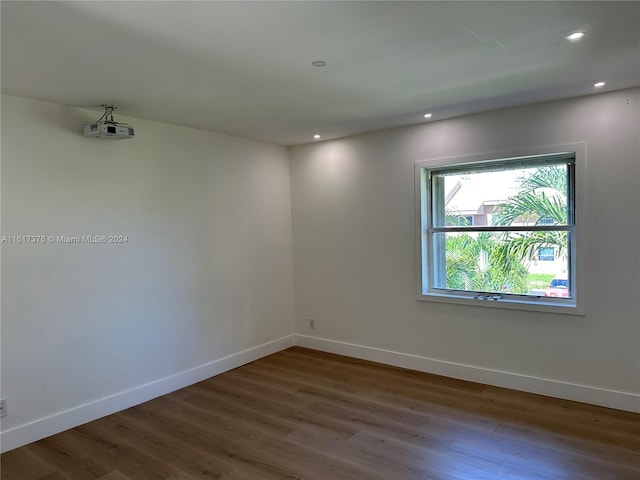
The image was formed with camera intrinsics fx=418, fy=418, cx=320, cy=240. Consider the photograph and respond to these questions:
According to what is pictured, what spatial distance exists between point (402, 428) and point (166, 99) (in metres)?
3.12

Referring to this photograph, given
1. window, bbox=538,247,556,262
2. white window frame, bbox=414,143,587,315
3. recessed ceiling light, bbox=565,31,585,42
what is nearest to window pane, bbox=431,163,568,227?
white window frame, bbox=414,143,587,315

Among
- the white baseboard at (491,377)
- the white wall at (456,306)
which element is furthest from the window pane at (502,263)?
the white baseboard at (491,377)

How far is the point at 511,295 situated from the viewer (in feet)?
13.0

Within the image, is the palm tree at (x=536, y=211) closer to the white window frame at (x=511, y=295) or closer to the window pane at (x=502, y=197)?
the window pane at (x=502, y=197)

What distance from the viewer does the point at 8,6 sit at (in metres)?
1.85

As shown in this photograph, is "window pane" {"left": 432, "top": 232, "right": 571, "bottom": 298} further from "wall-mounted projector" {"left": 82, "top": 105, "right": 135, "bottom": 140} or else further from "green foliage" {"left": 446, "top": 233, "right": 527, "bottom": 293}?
"wall-mounted projector" {"left": 82, "top": 105, "right": 135, "bottom": 140}

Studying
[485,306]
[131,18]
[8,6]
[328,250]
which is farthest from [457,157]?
[8,6]

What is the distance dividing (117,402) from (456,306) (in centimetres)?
324

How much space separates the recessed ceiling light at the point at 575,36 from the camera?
2.29 metres

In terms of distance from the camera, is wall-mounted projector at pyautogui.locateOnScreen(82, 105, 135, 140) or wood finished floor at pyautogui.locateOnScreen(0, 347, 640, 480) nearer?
wood finished floor at pyautogui.locateOnScreen(0, 347, 640, 480)

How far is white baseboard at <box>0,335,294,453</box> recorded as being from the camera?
306 cm

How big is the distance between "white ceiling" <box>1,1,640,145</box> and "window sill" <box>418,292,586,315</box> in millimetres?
1755

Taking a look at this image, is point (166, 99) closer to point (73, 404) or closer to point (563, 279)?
point (73, 404)

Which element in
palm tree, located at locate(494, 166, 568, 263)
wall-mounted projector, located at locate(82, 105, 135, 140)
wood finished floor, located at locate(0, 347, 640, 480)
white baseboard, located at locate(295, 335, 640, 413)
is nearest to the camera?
wood finished floor, located at locate(0, 347, 640, 480)
